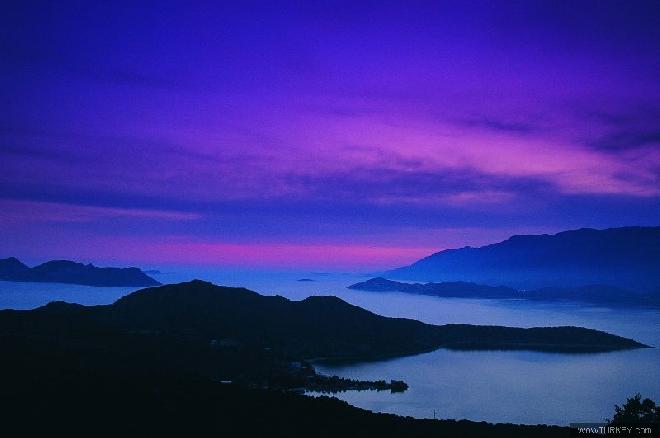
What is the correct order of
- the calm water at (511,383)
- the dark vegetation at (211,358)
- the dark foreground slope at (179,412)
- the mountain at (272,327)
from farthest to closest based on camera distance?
1. the mountain at (272,327)
2. the calm water at (511,383)
3. the dark vegetation at (211,358)
4. the dark foreground slope at (179,412)

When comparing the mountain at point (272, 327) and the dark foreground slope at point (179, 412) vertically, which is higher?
the mountain at point (272, 327)

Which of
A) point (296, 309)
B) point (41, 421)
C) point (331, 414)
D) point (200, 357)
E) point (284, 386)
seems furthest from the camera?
point (296, 309)

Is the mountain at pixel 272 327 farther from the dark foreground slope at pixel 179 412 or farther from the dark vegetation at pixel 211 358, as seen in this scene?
the dark foreground slope at pixel 179 412

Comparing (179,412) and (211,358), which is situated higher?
(211,358)

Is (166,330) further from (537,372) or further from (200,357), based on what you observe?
(537,372)

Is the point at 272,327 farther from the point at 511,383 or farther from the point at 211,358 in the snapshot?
the point at 511,383

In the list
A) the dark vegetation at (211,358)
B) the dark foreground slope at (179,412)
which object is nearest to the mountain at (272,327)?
the dark vegetation at (211,358)

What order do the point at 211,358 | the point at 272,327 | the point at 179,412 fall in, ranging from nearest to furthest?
1. the point at 179,412
2. the point at 211,358
3. the point at 272,327

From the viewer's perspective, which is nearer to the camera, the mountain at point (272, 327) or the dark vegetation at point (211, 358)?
the dark vegetation at point (211, 358)

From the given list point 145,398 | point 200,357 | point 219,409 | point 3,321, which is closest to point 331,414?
point 219,409

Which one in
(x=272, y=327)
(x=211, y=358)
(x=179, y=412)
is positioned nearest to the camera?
(x=179, y=412)

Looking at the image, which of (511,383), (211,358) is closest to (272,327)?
(211,358)
